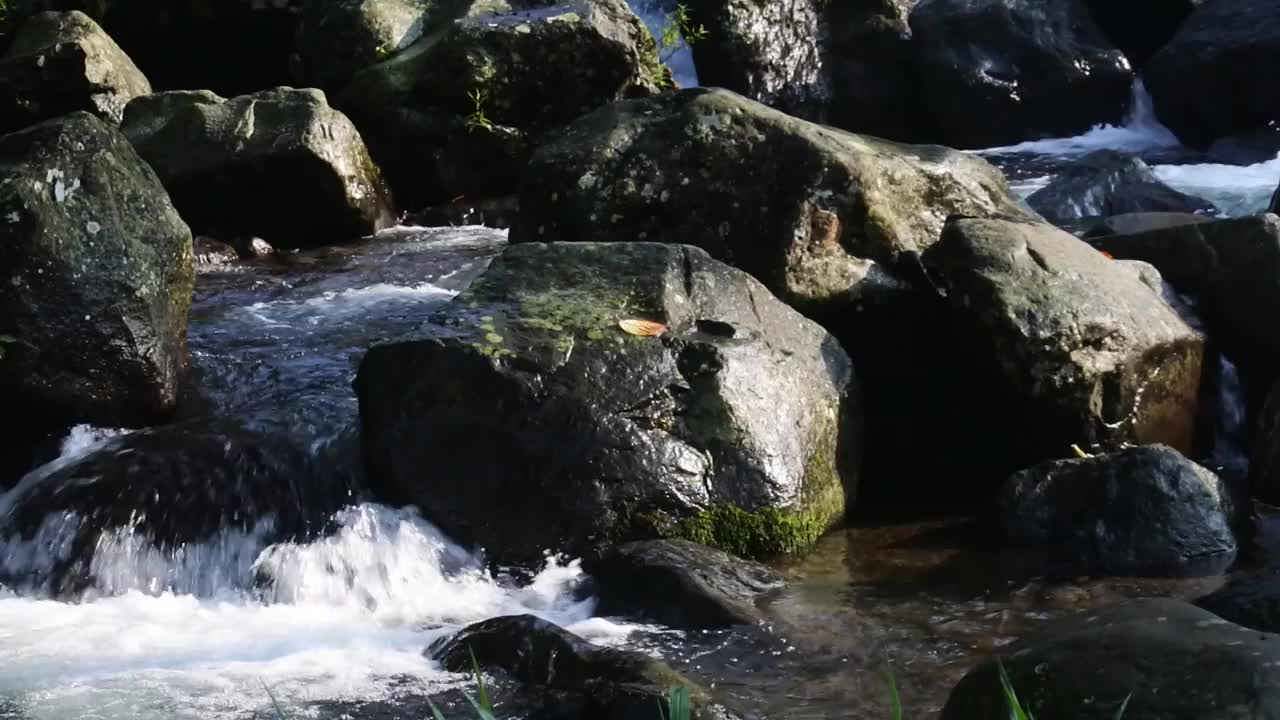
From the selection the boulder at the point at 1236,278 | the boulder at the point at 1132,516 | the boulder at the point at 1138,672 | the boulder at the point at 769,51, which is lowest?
the boulder at the point at 1132,516

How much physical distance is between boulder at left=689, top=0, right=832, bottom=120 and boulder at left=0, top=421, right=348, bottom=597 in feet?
31.1

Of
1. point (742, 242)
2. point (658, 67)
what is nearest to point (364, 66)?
point (658, 67)

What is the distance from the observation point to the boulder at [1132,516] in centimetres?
511

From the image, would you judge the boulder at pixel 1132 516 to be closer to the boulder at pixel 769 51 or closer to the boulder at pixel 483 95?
the boulder at pixel 483 95

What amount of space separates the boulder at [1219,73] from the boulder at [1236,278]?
8.42 m

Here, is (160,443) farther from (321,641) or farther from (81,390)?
(321,641)

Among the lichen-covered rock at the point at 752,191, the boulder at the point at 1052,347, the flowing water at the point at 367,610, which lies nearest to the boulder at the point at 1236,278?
the flowing water at the point at 367,610

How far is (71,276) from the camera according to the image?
5.62 m

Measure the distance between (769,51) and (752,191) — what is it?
861 centimetres

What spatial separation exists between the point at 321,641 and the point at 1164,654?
2.70m

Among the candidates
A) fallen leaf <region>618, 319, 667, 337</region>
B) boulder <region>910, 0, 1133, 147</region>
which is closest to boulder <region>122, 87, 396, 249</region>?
fallen leaf <region>618, 319, 667, 337</region>

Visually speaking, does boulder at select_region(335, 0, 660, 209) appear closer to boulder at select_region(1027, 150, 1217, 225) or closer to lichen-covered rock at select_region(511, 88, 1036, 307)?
boulder at select_region(1027, 150, 1217, 225)

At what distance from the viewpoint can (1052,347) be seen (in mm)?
5770

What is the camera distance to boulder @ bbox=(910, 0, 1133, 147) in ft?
50.1
